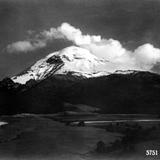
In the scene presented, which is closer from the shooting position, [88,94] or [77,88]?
[88,94]

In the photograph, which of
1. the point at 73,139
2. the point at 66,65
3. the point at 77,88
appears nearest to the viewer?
the point at 73,139

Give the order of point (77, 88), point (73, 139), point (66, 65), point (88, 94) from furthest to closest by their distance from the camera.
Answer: point (66, 65), point (77, 88), point (88, 94), point (73, 139)

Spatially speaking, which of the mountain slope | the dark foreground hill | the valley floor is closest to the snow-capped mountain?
the mountain slope

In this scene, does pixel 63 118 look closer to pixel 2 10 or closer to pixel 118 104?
pixel 118 104

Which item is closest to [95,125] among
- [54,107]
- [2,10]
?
[54,107]

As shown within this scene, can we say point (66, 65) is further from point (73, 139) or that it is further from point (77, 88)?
point (73, 139)

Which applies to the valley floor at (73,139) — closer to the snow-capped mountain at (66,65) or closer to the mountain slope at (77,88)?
the mountain slope at (77,88)

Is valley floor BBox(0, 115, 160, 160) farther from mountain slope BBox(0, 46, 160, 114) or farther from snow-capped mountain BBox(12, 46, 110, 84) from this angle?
snow-capped mountain BBox(12, 46, 110, 84)

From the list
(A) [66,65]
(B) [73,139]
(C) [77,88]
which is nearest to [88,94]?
(C) [77,88]
